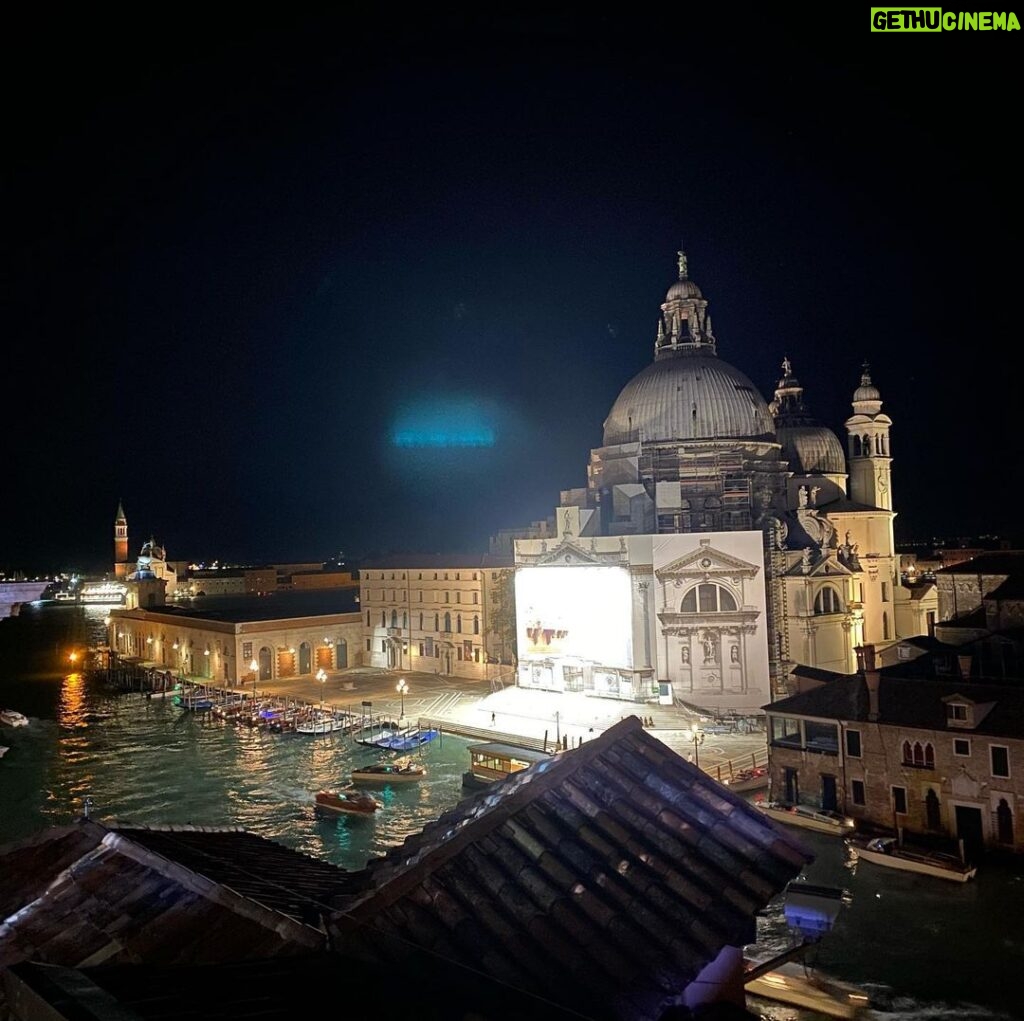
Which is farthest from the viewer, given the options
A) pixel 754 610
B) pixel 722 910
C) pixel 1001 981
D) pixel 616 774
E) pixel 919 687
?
pixel 754 610

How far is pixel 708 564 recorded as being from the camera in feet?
153

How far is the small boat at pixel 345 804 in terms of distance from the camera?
97.7 ft

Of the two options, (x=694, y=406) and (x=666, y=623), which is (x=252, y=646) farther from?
(x=694, y=406)

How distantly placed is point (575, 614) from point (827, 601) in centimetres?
1425

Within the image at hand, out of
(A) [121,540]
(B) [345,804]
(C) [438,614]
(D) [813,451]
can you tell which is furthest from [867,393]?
(A) [121,540]

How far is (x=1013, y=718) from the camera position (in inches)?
973

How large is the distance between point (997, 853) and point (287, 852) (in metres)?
22.6

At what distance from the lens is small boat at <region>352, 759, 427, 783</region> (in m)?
33.7

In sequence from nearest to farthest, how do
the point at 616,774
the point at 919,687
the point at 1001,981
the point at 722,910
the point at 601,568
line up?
1. the point at 722,910
2. the point at 616,774
3. the point at 1001,981
4. the point at 919,687
5. the point at 601,568

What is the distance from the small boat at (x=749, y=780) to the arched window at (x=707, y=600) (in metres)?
14.8

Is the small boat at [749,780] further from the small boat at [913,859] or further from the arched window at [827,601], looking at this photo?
the arched window at [827,601]

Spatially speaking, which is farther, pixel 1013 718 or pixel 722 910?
pixel 1013 718

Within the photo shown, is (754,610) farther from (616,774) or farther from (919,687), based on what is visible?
(616,774)

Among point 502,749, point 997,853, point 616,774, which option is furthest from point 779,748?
point 616,774
